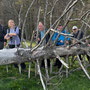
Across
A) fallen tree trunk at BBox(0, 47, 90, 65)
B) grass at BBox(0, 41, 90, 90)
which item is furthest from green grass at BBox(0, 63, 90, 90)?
fallen tree trunk at BBox(0, 47, 90, 65)

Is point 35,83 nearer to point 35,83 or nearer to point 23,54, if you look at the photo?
point 35,83

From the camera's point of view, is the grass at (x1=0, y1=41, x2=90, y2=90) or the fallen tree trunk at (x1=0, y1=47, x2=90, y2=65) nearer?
the fallen tree trunk at (x1=0, y1=47, x2=90, y2=65)

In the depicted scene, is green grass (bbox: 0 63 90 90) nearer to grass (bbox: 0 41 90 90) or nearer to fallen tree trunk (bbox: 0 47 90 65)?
grass (bbox: 0 41 90 90)

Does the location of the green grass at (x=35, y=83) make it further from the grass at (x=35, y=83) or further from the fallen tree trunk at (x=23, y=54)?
the fallen tree trunk at (x=23, y=54)

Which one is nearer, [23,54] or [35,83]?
[23,54]

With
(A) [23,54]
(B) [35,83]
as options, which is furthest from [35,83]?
(A) [23,54]

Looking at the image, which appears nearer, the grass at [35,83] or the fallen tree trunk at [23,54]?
the fallen tree trunk at [23,54]

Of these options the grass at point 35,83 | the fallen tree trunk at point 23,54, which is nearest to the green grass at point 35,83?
the grass at point 35,83

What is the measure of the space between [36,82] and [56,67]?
1.83 meters

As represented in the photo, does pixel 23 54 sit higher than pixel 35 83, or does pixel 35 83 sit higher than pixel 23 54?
pixel 23 54

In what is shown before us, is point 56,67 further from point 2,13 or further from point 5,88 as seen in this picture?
point 2,13

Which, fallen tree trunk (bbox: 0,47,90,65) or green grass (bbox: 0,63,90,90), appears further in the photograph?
green grass (bbox: 0,63,90,90)

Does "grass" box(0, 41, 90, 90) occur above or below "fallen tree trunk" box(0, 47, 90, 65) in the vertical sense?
below

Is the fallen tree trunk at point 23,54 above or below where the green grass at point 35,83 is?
above
